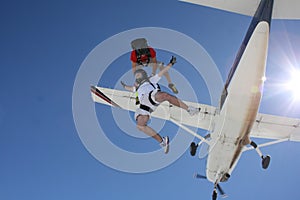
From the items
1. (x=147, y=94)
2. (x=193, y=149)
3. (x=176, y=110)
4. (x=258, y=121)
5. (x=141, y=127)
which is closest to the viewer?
(x=147, y=94)

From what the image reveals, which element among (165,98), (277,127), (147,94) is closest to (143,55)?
(147,94)

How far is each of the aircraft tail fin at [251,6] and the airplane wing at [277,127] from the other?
6.92 m

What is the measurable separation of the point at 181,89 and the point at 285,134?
1115 cm

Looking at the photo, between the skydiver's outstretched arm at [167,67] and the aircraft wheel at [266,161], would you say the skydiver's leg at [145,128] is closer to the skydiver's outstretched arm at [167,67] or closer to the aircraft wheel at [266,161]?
the skydiver's outstretched arm at [167,67]

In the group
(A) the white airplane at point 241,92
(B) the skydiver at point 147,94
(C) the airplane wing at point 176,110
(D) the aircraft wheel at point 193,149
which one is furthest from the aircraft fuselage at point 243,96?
(B) the skydiver at point 147,94

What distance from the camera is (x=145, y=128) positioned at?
25.2ft

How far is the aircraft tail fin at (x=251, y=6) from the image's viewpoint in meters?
10.4

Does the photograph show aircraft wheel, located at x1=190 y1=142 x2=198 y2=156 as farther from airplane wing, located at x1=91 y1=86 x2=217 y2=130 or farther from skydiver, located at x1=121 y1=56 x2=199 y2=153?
skydiver, located at x1=121 y1=56 x2=199 y2=153

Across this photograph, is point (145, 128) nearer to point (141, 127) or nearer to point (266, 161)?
point (141, 127)

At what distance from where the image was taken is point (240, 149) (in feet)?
41.1

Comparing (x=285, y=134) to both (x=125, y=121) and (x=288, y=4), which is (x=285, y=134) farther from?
(x=125, y=121)

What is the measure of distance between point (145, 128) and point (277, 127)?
11451 millimetres

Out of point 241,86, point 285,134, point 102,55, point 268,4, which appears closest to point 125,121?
point 102,55

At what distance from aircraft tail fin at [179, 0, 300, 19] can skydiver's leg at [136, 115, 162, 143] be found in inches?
162
